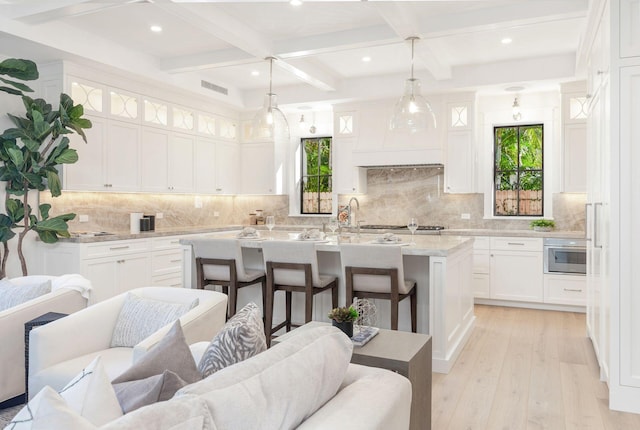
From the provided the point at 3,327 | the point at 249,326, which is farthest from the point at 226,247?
the point at 249,326

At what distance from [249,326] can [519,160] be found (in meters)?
5.71

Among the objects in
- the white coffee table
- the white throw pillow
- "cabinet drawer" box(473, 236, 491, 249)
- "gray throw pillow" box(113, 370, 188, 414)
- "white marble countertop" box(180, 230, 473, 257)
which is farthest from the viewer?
"cabinet drawer" box(473, 236, 491, 249)

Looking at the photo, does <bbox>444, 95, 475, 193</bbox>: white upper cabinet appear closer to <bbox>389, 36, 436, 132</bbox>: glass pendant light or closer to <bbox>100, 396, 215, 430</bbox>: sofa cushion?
<bbox>389, 36, 436, 132</bbox>: glass pendant light

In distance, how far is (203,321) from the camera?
249cm

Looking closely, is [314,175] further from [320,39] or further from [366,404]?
[366,404]

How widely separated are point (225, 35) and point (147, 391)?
147 inches

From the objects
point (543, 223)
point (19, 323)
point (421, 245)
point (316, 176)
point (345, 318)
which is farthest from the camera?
point (316, 176)

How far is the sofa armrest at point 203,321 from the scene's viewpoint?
7.66 ft

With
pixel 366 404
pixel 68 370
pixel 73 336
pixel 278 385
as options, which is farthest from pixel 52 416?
pixel 73 336

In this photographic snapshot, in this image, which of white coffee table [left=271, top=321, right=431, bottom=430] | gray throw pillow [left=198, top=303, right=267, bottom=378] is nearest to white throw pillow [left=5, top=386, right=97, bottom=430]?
gray throw pillow [left=198, top=303, right=267, bottom=378]

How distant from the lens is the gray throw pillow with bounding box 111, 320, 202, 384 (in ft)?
4.57

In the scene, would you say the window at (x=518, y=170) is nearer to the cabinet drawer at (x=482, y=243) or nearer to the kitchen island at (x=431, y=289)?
the cabinet drawer at (x=482, y=243)

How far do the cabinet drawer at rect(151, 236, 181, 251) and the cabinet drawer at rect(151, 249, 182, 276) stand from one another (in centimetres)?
6

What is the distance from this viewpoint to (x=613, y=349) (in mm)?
2889
